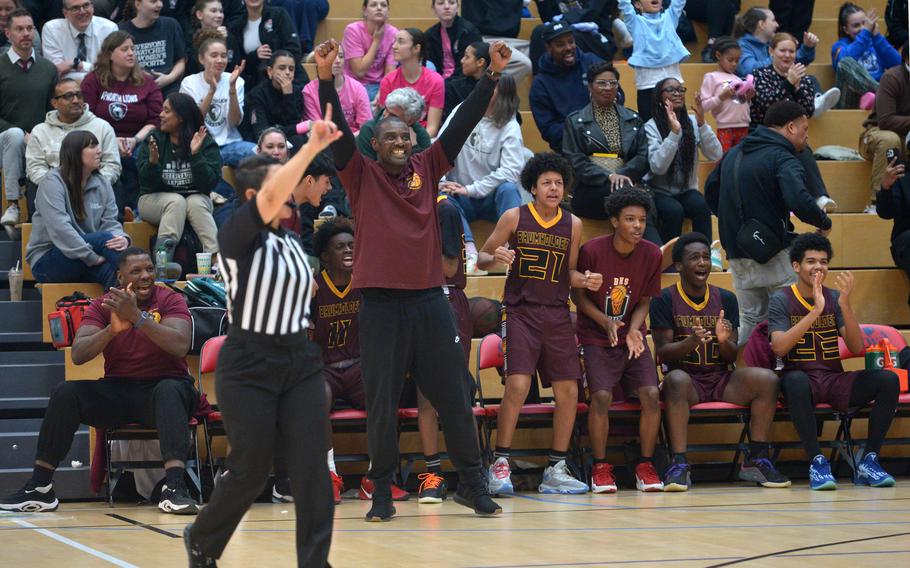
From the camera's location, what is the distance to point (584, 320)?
828cm

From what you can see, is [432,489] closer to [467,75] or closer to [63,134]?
[63,134]

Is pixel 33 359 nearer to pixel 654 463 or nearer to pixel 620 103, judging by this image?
pixel 654 463

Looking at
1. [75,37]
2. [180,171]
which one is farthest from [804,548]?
[75,37]

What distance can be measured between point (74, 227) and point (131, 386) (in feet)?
5.79

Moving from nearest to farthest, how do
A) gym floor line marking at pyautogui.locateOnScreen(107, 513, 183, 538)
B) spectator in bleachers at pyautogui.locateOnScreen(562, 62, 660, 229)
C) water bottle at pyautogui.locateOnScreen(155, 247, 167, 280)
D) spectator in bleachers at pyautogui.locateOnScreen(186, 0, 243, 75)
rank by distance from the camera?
gym floor line marking at pyautogui.locateOnScreen(107, 513, 183, 538) → water bottle at pyautogui.locateOnScreen(155, 247, 167, 280) → spectator in bleachers at pyautogui.locateOnScreen(562, 62, 660, 229) → spectator in bleachers at pyautogui.locateOnScreen(186, 0, 243, 75)

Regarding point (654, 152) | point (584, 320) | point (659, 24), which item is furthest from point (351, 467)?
point (659, 24)

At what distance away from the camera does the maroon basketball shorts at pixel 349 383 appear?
7.91 metres

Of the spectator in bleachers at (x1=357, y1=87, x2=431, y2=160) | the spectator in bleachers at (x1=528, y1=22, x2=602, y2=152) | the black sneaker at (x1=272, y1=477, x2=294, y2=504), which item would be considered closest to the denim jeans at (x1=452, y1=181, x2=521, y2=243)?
the spectator in bleachers at (x1=528, y1=22, x2=602, y2=152)

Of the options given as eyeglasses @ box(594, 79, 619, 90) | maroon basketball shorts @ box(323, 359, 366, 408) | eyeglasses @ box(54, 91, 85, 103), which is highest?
eyeglasses @ box(594, 79, 619, 90)

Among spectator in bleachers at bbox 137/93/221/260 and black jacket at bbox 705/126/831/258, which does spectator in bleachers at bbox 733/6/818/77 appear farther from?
spectator in bleachers at bbox 137/93/221/260

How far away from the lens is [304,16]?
12445 mm

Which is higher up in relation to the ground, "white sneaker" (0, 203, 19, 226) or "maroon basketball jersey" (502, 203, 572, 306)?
"white sneaker" (0, 203, 19, 226)

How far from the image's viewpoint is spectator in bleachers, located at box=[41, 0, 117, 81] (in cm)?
1080

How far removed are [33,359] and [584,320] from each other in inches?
151
